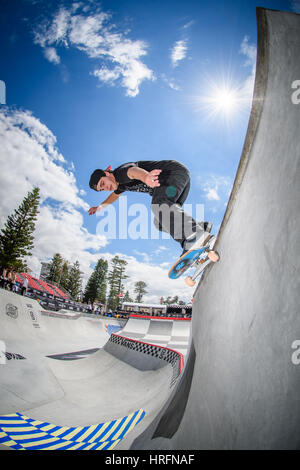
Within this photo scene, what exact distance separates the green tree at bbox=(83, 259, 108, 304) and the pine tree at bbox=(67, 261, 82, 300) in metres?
2.77

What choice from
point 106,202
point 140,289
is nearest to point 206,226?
point 106,202

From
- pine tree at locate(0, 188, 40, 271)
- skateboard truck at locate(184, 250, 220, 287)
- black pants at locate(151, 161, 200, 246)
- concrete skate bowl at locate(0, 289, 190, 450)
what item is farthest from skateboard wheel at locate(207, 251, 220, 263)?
pine tree at locate(0, 188, 40, 271)

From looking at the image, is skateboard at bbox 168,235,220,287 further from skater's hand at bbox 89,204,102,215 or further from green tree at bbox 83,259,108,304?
green tree at bbox 83,259,108,304

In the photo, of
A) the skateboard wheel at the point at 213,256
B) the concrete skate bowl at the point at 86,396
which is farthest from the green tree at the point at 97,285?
the skateboard wheel at the point at 213,256

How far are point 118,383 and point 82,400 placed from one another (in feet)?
5.54

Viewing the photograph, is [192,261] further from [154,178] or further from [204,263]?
[154,178]

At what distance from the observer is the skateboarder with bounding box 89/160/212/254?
1.92 meters

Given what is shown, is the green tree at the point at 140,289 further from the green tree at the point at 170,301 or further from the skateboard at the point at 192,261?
the skateboard at the point at 192,261

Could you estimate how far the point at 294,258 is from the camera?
1.02 m

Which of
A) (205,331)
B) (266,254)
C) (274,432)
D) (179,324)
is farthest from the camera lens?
(179,324)

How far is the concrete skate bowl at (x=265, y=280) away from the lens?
3.32 ft

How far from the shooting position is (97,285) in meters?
53.8
